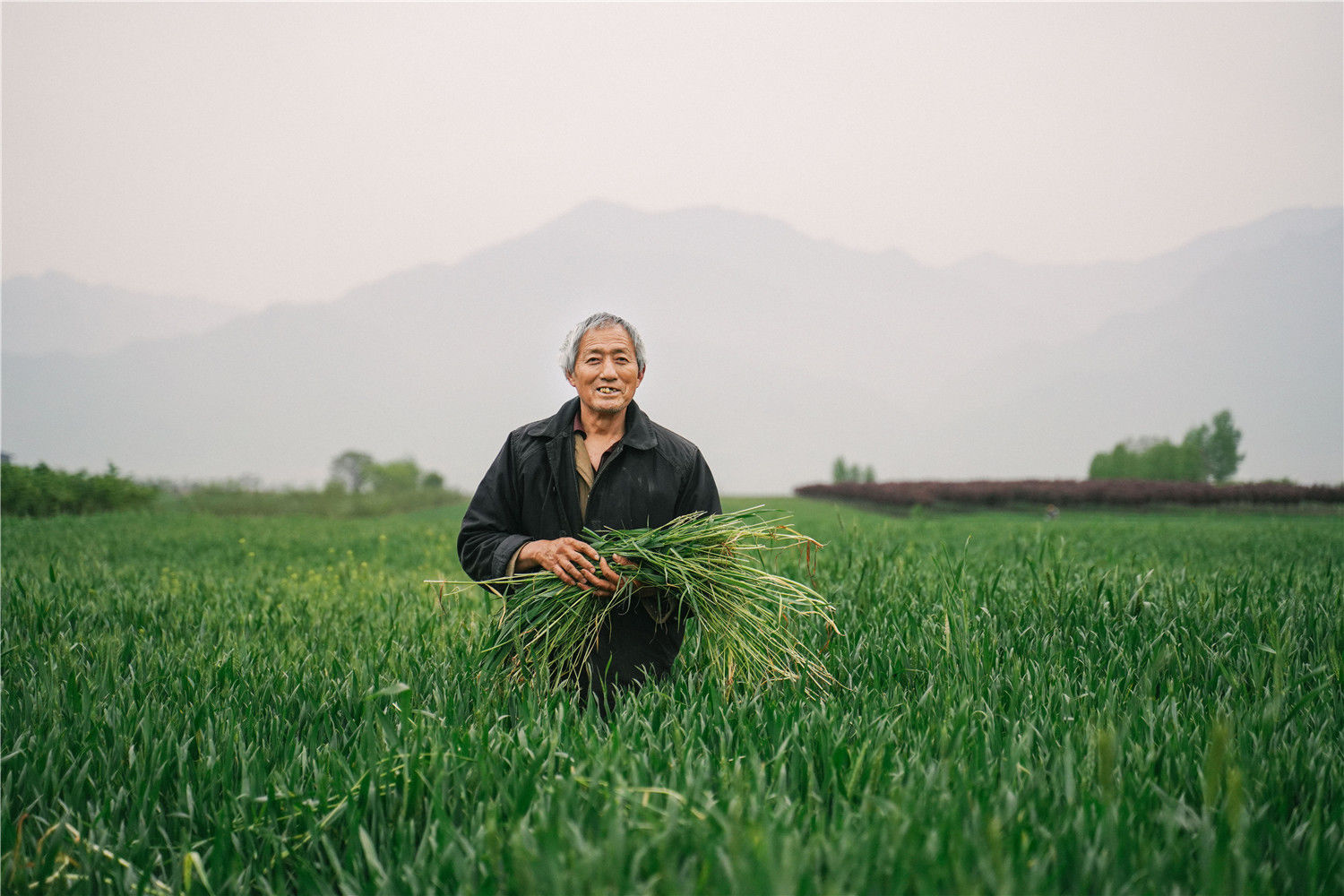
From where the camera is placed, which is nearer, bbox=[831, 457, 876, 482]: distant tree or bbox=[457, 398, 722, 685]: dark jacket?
bbox=[457, 398, 722, 685]: dark jacket

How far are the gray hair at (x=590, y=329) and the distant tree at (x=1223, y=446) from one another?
41836 millimetres

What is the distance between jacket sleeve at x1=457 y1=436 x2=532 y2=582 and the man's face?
439mm

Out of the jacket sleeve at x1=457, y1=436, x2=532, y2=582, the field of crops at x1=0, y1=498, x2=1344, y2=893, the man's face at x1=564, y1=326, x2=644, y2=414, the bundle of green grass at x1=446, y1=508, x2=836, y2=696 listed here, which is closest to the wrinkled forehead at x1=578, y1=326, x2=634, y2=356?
the man's face at x1=564, y1=326, x2=644, y2=414

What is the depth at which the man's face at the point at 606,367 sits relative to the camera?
300 cm

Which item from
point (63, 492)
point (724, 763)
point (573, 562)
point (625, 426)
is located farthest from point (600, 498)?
point (63, 492)

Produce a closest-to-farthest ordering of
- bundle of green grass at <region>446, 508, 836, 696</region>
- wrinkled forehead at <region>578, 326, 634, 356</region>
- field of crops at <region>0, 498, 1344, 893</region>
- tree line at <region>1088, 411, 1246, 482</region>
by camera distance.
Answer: field of crops at <region>0, 498, 1344, 893</region> < bundle of green grass at <region>446, 508, 836, 696</region> < wrinkled forehead at <region>578, 326, 634, 356</region> < tree line at <region>1088, 411, 1246, 482</region>

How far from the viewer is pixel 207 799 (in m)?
2.25

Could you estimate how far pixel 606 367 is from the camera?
3002 mm

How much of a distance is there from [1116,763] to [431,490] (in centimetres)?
3195

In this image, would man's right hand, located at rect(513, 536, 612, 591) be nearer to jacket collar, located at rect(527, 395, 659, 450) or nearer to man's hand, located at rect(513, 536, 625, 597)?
man's hand, located at rect(513, 536, 625, 597)

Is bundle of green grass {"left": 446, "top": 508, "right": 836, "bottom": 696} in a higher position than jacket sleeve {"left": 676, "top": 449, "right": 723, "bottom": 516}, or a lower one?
lower

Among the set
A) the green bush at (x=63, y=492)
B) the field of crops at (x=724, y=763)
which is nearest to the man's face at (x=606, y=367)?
the field of crops at (x=724, y=763)

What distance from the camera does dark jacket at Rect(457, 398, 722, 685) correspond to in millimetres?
3137

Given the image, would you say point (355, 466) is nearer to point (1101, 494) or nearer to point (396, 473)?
point (396, 473)
